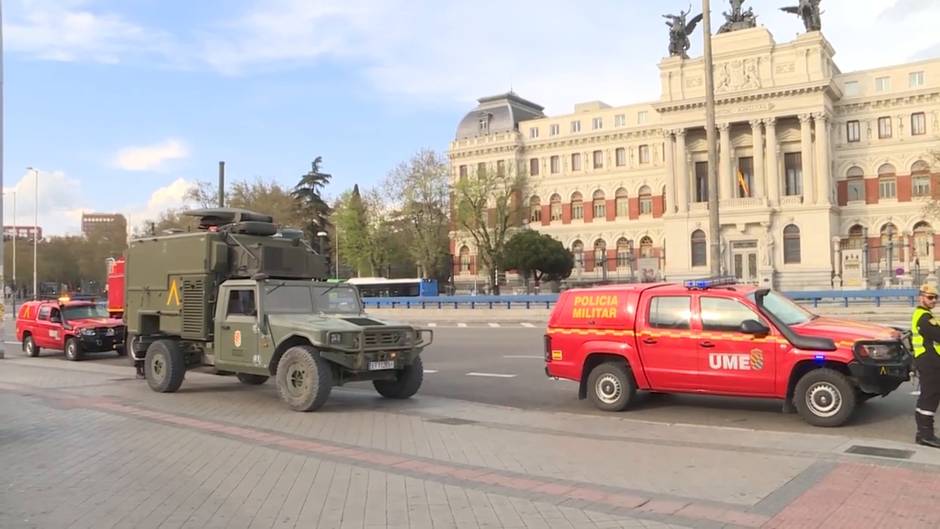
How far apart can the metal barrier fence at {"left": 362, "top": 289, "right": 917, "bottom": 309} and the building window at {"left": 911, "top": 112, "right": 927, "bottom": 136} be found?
116ft

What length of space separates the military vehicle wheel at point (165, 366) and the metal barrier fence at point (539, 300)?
2310 centimetres

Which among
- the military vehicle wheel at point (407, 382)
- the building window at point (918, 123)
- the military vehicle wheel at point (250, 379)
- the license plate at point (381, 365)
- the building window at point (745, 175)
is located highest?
the building window at point (918, 123)

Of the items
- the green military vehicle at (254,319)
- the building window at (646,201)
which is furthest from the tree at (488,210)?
the green military vehicle at (254,319)

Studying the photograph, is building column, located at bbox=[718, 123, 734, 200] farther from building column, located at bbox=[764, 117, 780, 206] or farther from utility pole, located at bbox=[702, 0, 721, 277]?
utility pole, located at bbox=[702, 0, 721, 277]

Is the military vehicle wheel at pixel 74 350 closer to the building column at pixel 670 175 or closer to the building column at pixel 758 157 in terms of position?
the building column at pixel 670 175

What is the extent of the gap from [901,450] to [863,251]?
5913 cm

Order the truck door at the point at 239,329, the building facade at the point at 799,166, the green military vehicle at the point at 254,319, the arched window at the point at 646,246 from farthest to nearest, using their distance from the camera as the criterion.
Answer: the arched window at the point at 646,246 < the building facade at the point at 799,166 < the truck door at the point at 239,329 < the green military vehicle at the point at 254,319

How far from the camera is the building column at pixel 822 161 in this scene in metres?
65.7

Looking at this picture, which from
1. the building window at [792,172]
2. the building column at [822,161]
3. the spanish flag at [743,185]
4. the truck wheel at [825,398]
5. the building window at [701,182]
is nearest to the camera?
the truck wheel at [825,398]

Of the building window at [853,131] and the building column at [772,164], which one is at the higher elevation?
the building window at [853,131]

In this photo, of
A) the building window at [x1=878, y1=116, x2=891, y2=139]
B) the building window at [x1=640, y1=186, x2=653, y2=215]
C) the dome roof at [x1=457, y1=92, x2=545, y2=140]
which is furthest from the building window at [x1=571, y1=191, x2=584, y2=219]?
the building window at [x1=878, y1=116, x2=891, y2=139]

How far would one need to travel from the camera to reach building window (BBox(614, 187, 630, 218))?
81688 millimetres

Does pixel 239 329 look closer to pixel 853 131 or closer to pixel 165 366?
pixel 165 366

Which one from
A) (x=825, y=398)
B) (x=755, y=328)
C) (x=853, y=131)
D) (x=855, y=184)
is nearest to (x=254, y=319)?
(x=755, y=328)
